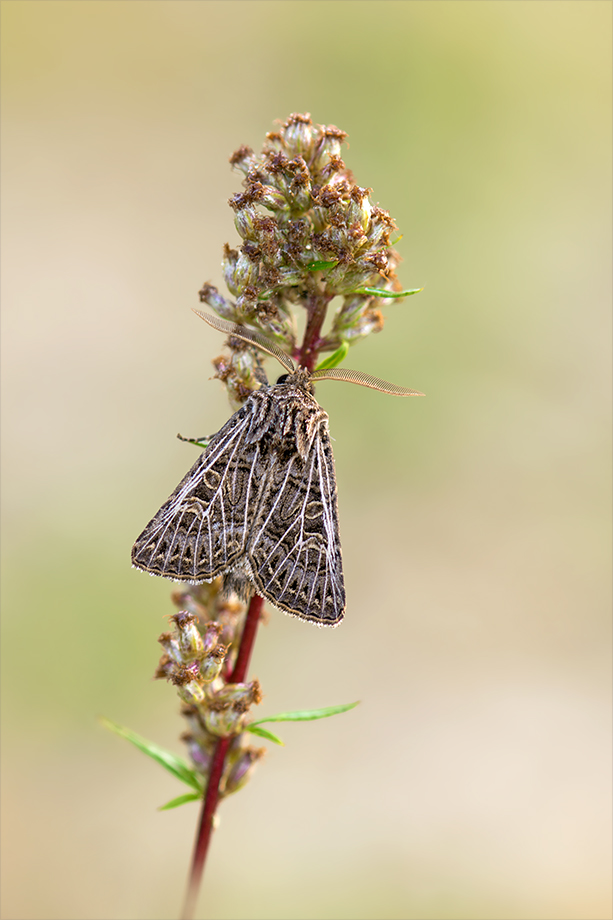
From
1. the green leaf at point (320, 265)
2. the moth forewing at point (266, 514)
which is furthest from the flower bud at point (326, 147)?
the moth forewing at point (266, 514)

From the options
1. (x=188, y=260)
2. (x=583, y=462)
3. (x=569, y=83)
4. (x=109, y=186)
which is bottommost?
(x=583, y=462)

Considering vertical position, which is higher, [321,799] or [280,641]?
[280,641]

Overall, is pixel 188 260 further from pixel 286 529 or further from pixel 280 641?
pixel 286 529

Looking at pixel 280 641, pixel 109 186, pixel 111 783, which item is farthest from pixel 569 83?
pixel 111 783

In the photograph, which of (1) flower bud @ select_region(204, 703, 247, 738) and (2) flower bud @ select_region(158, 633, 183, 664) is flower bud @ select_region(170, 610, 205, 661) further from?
(1) flower bud @ select_region(204, 703, 247, 738)

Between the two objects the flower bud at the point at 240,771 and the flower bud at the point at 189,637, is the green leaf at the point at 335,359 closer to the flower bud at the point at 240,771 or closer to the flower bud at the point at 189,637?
the flower bud at the point at 189,637

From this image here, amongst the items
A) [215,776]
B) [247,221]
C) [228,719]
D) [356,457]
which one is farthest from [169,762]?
[356,457]

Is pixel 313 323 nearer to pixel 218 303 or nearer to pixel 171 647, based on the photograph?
pixel 218 303

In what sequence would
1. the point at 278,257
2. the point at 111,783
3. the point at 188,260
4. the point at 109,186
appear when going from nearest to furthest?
the point at 278,257, the point at 111,783, the point at 188,260, the point at 109,186
